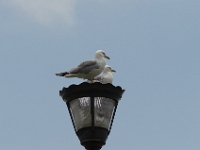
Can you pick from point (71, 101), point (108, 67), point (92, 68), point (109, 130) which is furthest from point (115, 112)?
point (108, 67)

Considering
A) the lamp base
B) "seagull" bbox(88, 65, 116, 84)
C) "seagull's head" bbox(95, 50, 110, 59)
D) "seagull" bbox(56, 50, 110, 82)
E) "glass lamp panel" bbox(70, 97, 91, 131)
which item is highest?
"seagull" bbox(88, 65, 116, 84)

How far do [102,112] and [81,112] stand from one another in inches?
10.9

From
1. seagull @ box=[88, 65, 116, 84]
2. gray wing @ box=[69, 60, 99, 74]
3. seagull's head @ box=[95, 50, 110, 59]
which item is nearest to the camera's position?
gray wing @ box=[69, 60, 99, 74]

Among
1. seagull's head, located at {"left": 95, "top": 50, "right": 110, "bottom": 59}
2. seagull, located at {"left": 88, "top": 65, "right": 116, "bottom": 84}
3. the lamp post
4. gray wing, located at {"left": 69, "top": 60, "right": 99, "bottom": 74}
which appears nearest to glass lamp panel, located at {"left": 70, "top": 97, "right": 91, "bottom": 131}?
the lamp post

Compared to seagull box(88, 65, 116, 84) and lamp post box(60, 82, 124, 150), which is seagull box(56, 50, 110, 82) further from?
seagull box(88, 65, 116, 84)

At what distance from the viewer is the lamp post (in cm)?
514

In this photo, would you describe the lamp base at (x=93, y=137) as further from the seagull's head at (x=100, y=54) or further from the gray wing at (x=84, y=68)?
the seagull's head at (x=100, y=54)

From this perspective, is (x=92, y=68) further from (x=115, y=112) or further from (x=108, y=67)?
(x=108, y=67)

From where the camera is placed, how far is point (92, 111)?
16.9ft

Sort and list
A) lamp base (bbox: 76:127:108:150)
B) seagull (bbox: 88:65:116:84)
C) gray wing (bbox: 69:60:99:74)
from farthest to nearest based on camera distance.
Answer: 1. seagull (bbox: 88:65:116:84)
2. gray wing (bbox: 69:60:99:74)
3. lamp base (bbox: 76:127:108:150)

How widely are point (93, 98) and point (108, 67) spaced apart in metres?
5.09

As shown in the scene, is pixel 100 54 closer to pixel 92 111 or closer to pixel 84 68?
pixel 84 68

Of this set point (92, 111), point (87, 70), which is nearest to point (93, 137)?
point (92, 111)

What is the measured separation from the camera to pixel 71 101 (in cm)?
536
